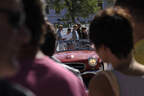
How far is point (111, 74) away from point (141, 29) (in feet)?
1.65

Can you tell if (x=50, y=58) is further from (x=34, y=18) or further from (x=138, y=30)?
(x=138, y=30)

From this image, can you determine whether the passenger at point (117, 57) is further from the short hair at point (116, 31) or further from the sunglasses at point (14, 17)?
the sunglasses at point (14, 17)

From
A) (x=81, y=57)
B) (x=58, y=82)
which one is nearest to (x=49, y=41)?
(x=58, y=82)

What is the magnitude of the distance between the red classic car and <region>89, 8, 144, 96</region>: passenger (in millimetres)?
4362

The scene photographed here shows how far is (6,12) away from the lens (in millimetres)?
745

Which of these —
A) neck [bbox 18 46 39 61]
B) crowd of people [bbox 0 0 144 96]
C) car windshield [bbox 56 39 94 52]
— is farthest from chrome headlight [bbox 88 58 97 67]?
neck [bbox 18 46 39 61]

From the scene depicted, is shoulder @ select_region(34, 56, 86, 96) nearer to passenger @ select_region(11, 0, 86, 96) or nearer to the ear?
passenger @ select_region(11, 0, 86, 96)

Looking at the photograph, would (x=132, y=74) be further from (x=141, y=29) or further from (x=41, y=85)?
(x=41, y=85)

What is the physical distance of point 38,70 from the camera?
1106 millimetres

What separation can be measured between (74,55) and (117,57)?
4812 mm

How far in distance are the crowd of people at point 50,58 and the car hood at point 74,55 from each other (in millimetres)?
4203

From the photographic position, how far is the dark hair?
1.01 metres

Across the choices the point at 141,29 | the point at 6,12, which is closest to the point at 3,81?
the point at 6,12

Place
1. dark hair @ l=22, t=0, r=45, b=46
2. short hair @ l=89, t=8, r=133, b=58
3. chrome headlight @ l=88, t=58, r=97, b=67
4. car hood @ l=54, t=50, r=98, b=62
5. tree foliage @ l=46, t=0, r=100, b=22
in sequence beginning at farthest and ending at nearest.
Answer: tree foliage @ l=46, t=0, r=100, b=22 → car hood @ l=54, t=50, r=98, b=62 → chrome headlight @ l=88, t=58, r=97, b=67 → short hair @ l=89, t=8, r=133, b=58 → dark hair @ l=22, t=0, r=45, b=46
